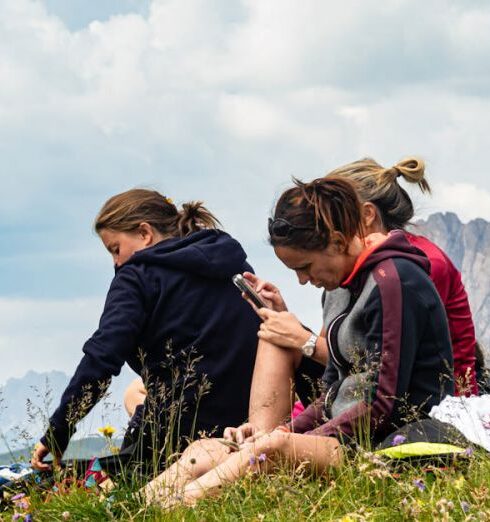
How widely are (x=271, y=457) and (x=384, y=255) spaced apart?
4.65 ft

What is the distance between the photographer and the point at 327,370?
6.16m

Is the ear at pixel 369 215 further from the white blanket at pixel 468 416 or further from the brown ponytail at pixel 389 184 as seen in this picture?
the white blanket at pixel 468 416

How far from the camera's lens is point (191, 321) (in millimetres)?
6848

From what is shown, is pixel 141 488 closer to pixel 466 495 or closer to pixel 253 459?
pixel 253 459

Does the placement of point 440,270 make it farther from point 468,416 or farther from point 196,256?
point 196,256

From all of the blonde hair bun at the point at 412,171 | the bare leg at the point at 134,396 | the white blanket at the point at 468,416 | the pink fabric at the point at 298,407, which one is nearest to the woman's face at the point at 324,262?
the white blanket at the point at 468,416

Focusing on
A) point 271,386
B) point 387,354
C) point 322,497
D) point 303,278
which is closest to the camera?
point 322,497

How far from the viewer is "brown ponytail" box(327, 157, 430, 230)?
7.07 meters

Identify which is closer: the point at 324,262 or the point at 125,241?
the point at 324,262

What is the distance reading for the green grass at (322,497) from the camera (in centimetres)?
450

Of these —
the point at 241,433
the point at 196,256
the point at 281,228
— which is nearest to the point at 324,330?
the point at 281,228

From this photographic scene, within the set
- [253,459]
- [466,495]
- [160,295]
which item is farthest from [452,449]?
[160,295]

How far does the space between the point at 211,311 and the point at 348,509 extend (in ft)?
8.27

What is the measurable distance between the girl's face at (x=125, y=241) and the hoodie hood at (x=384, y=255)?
210 centimetres
